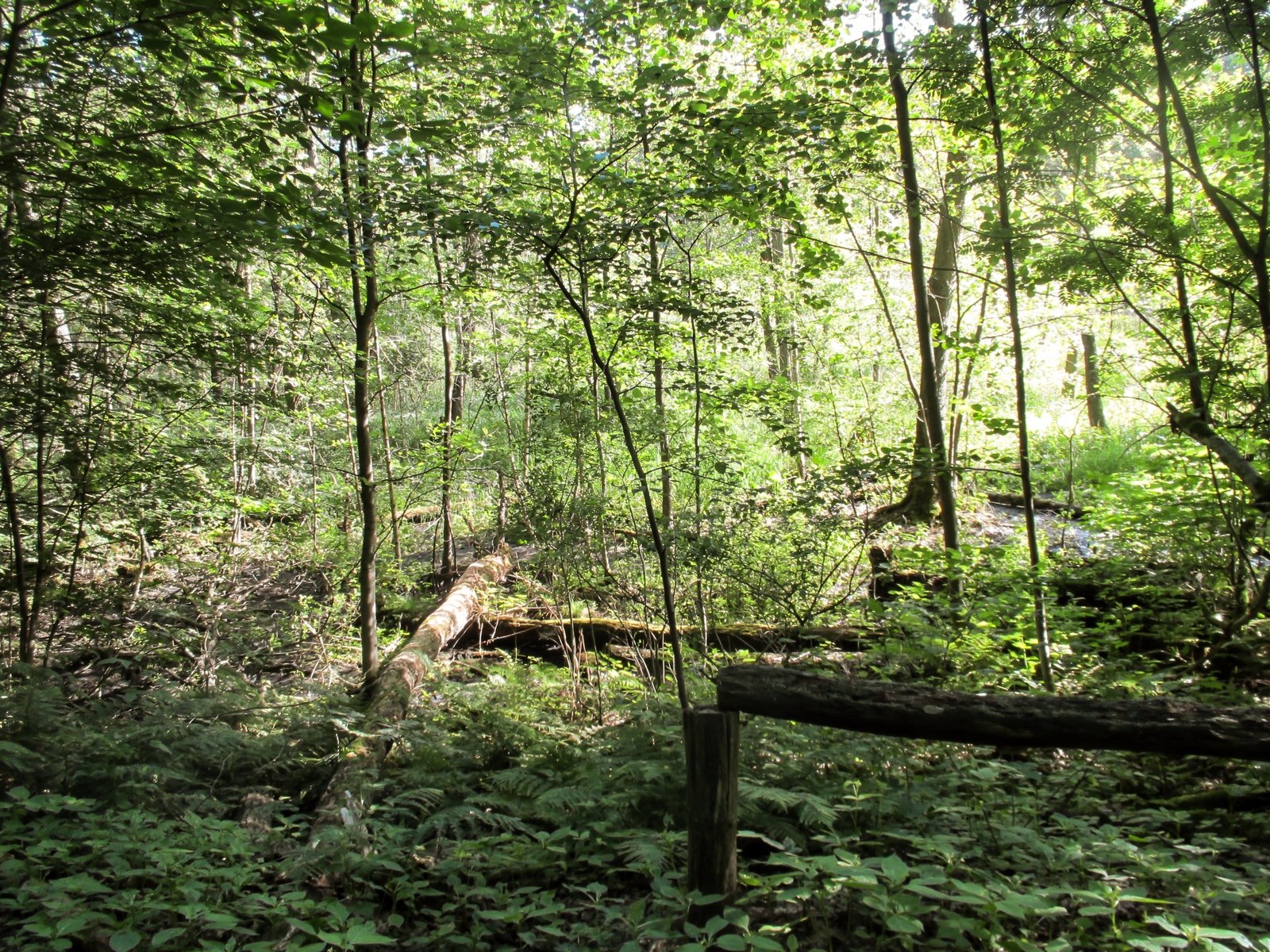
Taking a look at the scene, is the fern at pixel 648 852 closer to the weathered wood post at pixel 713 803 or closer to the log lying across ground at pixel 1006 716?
the weathered wood post at pixel 713 803

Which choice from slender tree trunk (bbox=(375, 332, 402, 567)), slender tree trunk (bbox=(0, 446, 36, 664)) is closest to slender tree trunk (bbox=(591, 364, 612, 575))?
slender tree trunk (bbox=(375, 332, 402, 567))

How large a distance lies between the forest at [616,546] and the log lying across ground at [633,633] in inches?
3.4

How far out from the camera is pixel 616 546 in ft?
31.6

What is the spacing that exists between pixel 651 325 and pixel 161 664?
654 cm

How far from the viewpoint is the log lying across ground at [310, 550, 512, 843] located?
4496mm

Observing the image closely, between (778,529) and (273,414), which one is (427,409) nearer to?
(273,414)

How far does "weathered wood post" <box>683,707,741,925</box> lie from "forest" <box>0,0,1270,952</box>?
0.03m

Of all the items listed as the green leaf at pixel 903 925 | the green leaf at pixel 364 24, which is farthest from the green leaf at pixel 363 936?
the green leaf at pixel 364 24

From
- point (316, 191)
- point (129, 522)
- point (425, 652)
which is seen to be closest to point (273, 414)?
point (129, 522)

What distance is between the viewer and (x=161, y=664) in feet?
24.4

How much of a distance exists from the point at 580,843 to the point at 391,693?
11.0ft

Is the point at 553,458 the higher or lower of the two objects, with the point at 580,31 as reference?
lower

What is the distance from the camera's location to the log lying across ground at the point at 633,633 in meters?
7.37

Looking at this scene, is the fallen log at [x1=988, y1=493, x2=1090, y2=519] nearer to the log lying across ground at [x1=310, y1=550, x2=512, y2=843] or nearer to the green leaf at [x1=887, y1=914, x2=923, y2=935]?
the green leaf at [x1=887, y1=914, x2=923, y2=935]
